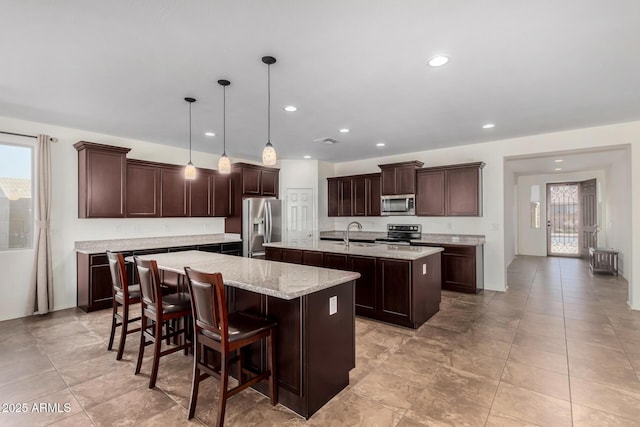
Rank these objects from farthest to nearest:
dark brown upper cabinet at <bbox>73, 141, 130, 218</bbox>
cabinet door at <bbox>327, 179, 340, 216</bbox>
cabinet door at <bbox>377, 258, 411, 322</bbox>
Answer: cabinet door at <bbox>327, 179, 340, 216</bbox>
dark brown upper cabinet at <bbox>73, 141, 130, 218</bbox>
cabinet door at <bbox>377, 258, 411, 322</bbox>

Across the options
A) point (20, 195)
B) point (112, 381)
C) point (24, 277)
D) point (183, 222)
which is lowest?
point (112, 381)

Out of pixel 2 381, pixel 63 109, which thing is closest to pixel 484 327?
pixel 2 381

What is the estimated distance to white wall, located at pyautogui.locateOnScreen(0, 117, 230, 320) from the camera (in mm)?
4155

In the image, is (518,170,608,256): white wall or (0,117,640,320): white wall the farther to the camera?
(518,170,608,256): white wall

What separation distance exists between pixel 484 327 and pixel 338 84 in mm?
3323

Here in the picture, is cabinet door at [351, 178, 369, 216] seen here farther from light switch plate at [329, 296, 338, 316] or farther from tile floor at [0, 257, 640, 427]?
light switch plate at [329, 296, 338, 316]

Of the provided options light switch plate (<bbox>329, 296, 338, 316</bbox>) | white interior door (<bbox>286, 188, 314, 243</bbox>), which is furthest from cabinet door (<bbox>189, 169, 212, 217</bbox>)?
light switch plate (<bbox>329, 296, 338, 316</bbox>)

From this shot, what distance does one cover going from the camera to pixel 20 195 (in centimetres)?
427

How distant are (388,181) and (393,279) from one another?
3.06 metres

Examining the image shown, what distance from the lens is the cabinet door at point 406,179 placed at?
240 inches

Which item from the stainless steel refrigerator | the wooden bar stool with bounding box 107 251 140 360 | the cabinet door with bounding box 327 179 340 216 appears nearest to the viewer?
the wooden bar stool with bounding box 107 251 140 360

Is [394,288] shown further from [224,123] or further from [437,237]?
[224,123]

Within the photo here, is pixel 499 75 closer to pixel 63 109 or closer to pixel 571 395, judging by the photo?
pixel 571 395

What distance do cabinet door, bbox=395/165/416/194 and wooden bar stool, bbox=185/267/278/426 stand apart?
182 inches
